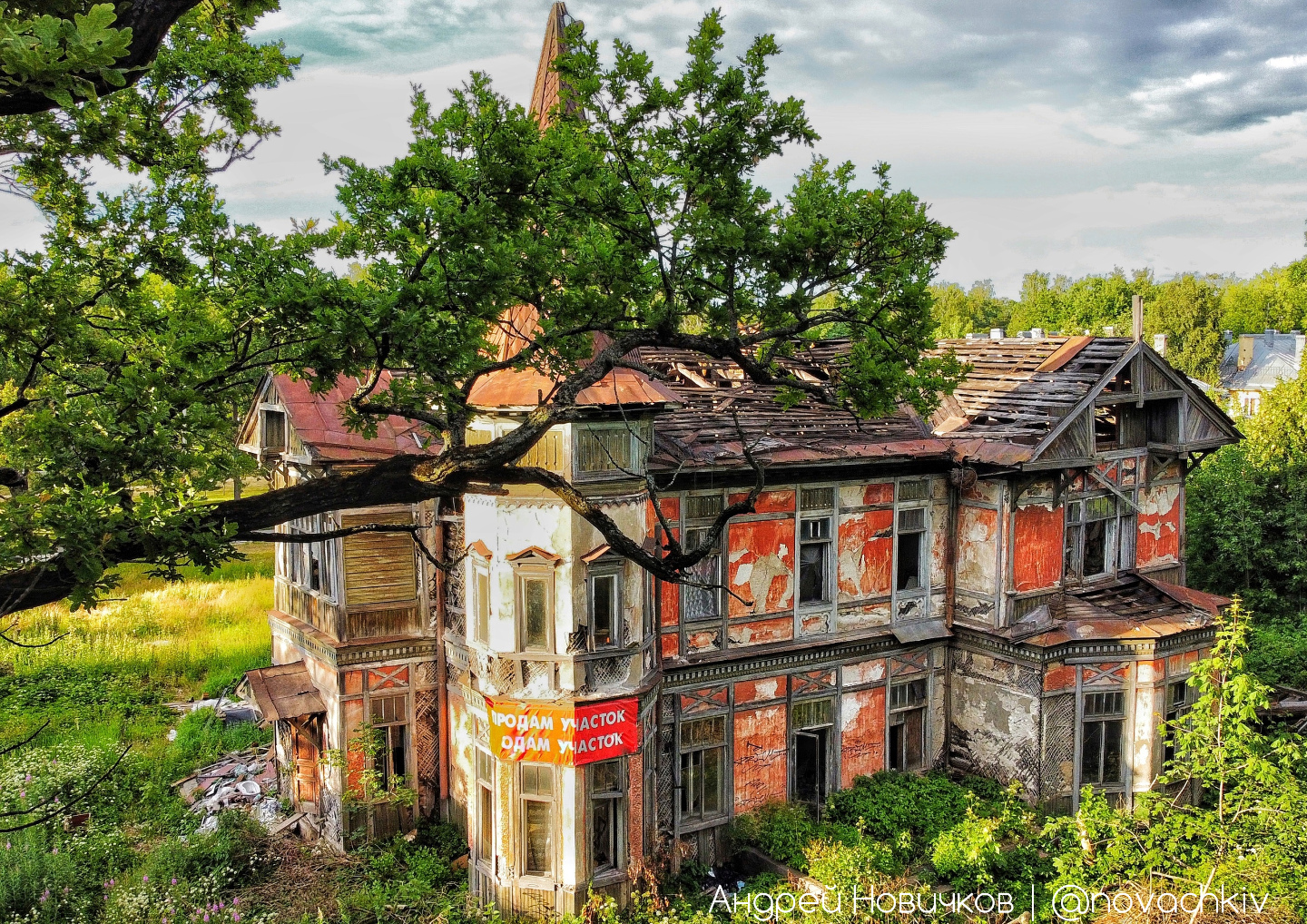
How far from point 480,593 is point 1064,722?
10349 millimetres

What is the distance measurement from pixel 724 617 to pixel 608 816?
3617 mm

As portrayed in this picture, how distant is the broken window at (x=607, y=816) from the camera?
1350cm

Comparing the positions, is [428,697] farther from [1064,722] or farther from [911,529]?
[1064,722]

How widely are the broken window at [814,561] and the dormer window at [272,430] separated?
9.21 meters

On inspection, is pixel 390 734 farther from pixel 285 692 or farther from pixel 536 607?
pixel 536 607

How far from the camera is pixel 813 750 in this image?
53.5ft

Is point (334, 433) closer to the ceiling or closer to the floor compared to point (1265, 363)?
closer to the floor

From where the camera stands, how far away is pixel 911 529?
1703 cm

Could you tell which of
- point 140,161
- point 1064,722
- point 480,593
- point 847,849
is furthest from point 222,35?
point 1064,722

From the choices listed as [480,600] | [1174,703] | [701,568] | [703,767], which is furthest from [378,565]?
[1174,703]

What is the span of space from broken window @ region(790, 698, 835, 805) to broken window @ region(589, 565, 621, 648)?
4447mm

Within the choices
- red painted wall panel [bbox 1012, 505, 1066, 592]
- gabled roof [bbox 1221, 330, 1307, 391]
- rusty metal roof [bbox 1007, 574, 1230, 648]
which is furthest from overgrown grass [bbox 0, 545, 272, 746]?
gabled roof [bbox 1221, 330, 1307, 391]

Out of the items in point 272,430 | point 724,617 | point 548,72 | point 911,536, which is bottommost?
point 724,617

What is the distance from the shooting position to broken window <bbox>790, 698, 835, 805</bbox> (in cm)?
1617
